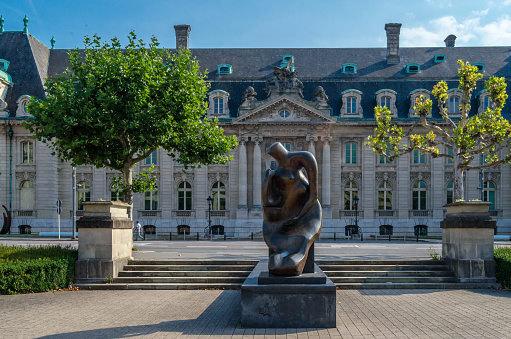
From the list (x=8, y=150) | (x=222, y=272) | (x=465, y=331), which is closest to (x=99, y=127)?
(x=222, y=272)

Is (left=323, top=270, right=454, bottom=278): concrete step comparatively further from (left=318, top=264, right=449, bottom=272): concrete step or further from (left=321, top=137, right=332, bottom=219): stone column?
(left=321, top=137, right=332, bottom=219): stone column

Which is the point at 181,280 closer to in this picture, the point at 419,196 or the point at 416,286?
the point at 416,286

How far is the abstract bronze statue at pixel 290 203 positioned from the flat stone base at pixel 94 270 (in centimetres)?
722

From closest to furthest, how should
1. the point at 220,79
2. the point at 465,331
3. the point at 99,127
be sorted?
the point at 465,331, the point at 99,127, the point at 220,79

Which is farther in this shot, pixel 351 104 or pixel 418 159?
pixel 351 104

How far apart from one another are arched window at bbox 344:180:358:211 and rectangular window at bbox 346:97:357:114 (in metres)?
6.80

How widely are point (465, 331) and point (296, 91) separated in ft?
128

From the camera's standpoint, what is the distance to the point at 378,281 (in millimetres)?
16547

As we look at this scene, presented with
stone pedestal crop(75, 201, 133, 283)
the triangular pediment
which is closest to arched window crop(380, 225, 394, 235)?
the triangular pediment

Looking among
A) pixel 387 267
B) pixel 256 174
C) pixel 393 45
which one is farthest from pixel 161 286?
pixel 393 45

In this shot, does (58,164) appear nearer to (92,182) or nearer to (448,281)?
(92,182)

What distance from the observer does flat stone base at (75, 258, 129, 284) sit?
54.9 ft

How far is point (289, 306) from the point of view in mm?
10508

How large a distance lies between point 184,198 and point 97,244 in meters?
32.7
